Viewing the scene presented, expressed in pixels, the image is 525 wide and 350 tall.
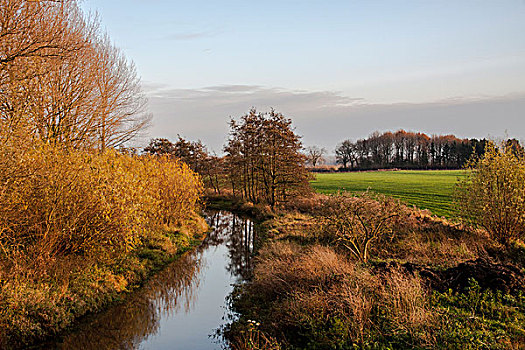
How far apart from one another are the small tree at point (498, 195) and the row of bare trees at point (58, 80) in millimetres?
14159

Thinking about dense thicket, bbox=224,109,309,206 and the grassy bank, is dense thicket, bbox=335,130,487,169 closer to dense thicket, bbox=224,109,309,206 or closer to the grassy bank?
dense thicket, bbox=224,109,309,206

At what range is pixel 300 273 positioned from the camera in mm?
10148

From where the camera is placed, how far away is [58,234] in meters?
9.55

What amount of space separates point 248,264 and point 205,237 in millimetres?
6100

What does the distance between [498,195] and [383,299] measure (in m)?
7.56

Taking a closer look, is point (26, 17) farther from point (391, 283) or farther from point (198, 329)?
point (391, 283)

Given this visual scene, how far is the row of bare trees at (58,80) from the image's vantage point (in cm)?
868

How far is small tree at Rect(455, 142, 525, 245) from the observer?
1211cm

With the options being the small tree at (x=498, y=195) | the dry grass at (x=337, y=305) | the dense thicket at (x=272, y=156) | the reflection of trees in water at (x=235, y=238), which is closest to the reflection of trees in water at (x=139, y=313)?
the reflection of trees in water at (x=235, y=238)

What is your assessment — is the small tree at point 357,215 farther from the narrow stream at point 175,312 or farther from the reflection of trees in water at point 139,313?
the reflection of trees in water at point 139,313

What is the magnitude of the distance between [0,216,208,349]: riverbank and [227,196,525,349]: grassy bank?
3.89 metres

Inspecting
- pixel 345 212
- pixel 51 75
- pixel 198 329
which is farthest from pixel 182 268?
pixel 51 75

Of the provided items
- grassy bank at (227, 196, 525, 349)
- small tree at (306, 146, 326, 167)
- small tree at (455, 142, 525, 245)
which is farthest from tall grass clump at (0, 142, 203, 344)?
small tree at (306, 146, 326, 167)

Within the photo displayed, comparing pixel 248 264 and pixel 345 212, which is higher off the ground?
pixel 345 212
